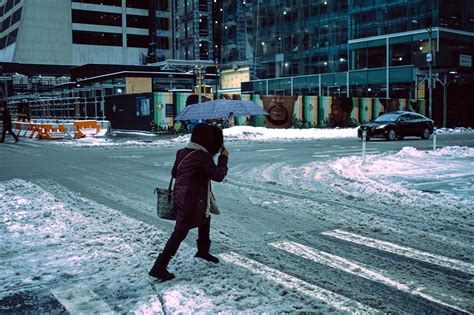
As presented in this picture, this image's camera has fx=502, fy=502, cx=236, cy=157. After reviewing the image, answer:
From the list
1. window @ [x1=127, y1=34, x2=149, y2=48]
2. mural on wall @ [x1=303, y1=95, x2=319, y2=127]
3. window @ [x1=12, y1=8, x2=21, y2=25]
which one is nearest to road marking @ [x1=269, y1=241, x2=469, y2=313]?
mural on wall @ [x1=303, y1=95, x2=319, y2=127]

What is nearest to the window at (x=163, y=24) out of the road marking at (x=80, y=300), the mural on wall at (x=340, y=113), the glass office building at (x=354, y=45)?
the glass office building at (x=354, y=45)

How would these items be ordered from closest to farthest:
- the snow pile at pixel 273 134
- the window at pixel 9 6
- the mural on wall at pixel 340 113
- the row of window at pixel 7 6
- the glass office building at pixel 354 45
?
the snow pile at pixel 273 134, the mural on wall at pixel 340 113, the glass office building at pixel 354 45, the row of window at pixel 7 6, the window at pixel 9 6

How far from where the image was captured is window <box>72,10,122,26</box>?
82.7 meters

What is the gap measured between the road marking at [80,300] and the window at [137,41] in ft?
290

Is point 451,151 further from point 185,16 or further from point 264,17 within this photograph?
point 185,16

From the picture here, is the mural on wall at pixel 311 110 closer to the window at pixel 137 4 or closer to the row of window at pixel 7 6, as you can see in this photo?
the window at pixel 137 4

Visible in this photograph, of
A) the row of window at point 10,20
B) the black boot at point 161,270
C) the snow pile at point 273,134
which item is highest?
the row of window at point 10,20

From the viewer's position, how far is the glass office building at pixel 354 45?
5022cm

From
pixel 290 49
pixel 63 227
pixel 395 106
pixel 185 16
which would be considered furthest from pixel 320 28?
pixel 63 227

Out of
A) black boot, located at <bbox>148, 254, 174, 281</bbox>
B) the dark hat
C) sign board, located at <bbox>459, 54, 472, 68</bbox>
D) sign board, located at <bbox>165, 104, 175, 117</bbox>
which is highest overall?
sign board, located at <bbox>459, 54, 472, 68</bbox>

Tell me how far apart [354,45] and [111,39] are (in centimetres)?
4633

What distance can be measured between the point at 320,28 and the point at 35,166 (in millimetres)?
53748

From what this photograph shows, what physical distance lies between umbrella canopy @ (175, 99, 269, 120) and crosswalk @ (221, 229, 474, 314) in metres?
1.75

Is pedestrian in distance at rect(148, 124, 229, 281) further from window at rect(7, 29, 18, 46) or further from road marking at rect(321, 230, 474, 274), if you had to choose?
window at rect(7, 29, 18, 46)
